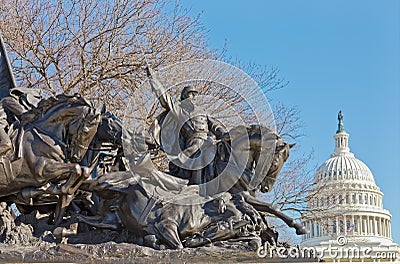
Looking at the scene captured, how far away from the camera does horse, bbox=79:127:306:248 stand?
9297mm

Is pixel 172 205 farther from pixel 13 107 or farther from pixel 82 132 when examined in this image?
pixel 13 107

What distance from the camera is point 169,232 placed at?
9.18 meters

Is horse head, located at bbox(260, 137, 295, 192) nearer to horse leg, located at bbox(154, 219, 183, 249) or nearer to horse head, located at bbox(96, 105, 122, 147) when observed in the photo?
horse leg, located at bbox(154, 219, 183, 249)

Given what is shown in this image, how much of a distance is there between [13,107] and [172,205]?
277 cm

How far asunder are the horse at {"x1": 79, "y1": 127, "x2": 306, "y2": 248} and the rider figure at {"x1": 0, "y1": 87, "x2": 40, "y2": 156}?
127cm

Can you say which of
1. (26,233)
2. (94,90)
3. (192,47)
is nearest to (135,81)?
(94,90)

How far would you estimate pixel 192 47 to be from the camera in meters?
19.8

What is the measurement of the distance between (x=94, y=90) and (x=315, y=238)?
26.8 metres

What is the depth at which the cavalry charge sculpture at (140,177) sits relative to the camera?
9398 mm

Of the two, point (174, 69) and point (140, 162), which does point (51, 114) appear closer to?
point (140, 162)

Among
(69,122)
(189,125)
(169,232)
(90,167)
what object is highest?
(189,125)

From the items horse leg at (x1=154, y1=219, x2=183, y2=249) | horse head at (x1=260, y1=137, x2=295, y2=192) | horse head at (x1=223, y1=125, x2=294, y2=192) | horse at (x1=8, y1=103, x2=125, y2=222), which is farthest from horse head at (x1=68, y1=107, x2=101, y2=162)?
horse head at (x1=260, y1=137, x2=295, y2=192)

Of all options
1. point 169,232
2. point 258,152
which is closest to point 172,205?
point 169,232

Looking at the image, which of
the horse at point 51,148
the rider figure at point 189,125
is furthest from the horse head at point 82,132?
the rider figure at point 189,125
